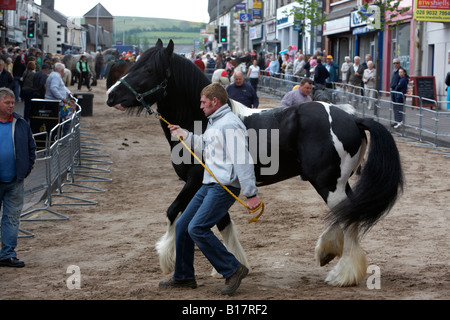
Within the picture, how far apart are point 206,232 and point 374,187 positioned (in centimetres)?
162

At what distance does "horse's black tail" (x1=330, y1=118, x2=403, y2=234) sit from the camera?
607cm

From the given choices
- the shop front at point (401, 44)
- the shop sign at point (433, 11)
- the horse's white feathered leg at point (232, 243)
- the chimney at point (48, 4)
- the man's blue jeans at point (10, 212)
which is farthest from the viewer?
the chimney at point (48, 4)

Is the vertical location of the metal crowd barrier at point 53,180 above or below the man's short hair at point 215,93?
below

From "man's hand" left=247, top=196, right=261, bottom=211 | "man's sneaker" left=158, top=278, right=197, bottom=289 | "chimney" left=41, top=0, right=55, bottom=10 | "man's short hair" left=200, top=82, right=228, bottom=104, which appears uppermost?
"chimney" left=41, top=0, right=55, bottom=10

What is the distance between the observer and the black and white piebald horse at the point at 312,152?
614cm

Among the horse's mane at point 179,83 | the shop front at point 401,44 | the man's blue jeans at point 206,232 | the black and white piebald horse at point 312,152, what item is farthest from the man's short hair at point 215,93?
the shop front at point 401,44

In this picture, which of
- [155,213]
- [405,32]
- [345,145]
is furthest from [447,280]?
[405,32]

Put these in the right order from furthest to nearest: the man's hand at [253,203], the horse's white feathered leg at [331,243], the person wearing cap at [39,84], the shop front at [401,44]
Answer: the shop front at [401,44]
the person wearing cap at [39,84]
the horse's white feathered leg at [331,243]
the man's hand at [253,203]

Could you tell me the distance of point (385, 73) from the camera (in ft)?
111

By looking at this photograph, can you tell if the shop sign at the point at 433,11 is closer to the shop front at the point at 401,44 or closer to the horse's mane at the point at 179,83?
the shop front at the point at 401,44

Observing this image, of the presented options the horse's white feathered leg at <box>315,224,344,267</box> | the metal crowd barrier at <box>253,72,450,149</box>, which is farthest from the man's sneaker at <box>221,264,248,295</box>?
the metal crowd barrier at <box>253,72,450,149</box>

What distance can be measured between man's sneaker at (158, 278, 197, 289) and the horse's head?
1.83m

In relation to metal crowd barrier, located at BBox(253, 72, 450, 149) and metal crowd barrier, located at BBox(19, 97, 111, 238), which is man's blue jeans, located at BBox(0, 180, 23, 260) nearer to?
metal crowd barrier, located at BBox(19, 97, 111, 238)

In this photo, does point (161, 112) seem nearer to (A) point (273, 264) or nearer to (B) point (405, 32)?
(A) point (273, 264)
